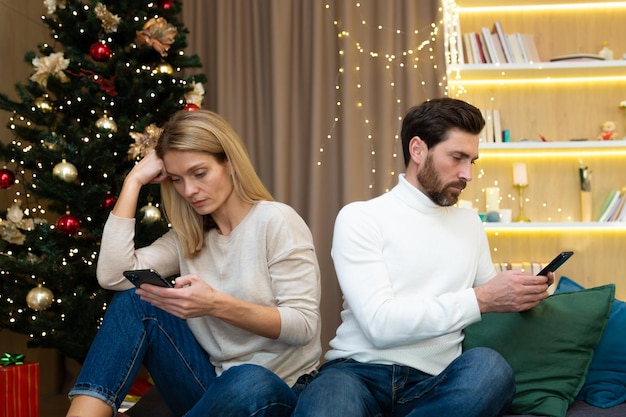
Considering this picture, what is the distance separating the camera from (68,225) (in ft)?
9.54

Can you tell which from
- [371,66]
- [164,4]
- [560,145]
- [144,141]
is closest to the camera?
[144,141]

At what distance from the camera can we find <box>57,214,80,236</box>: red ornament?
9.54 ft

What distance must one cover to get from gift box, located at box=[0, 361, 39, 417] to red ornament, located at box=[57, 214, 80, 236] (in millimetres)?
733

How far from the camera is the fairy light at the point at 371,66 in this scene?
4137 mm

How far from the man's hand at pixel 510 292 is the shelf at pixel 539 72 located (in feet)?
7.41

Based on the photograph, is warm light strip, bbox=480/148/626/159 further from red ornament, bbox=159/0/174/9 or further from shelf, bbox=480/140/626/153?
red ornament, bbox=159/0/174/9

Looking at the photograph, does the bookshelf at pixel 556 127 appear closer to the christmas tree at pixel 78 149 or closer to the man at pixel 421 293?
the christmas tree at pixel 78 149

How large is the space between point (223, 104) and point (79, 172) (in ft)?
4.59

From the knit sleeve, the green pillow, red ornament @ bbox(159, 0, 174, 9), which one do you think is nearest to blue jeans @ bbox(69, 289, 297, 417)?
the knit sleeve

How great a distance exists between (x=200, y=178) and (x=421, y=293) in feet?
2.10

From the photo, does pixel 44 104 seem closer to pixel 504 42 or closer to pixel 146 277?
pixel 146 277

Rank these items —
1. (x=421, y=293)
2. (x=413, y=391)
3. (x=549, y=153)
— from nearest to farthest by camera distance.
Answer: (x=413, y=391) < (x=421, y=293) < (x=549, y=153)

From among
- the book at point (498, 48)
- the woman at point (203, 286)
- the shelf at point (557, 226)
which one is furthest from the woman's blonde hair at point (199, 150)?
the book at point (498, 48)

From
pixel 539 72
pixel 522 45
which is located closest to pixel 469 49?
pixel 522 45
